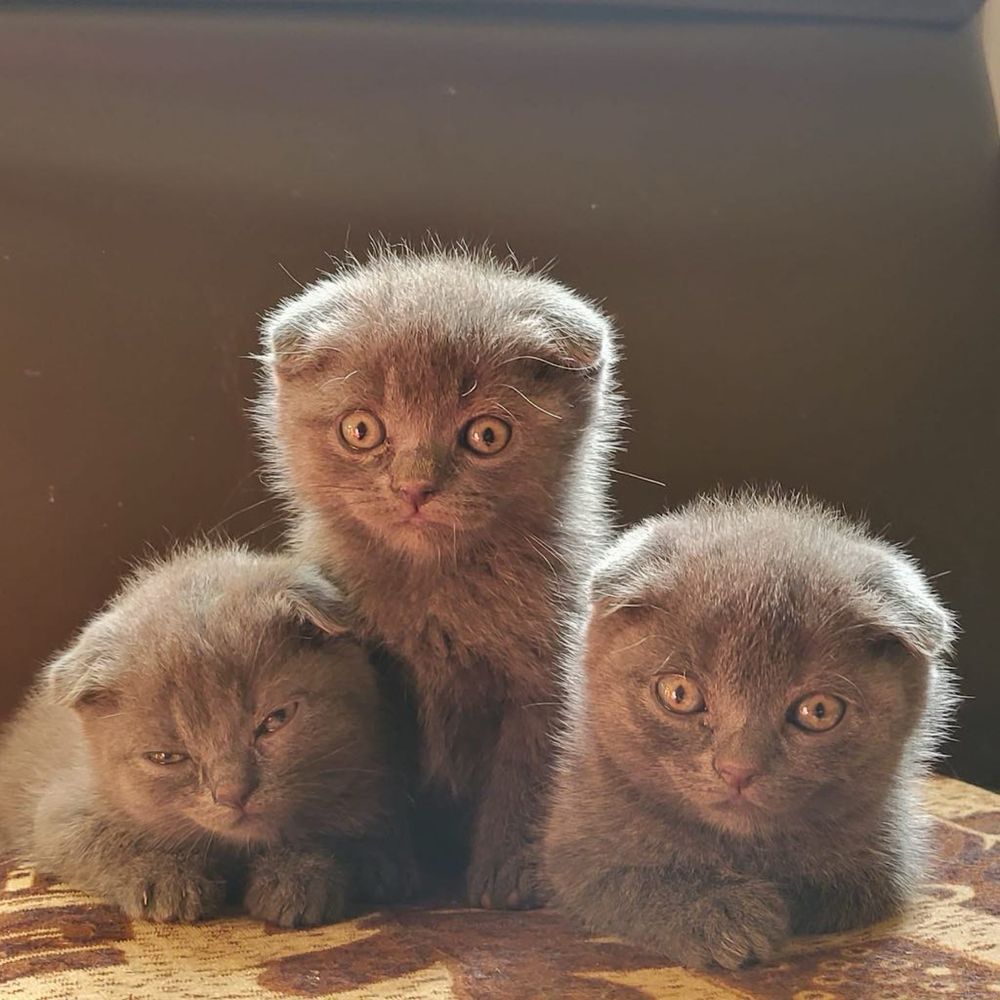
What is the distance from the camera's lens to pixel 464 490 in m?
1.58

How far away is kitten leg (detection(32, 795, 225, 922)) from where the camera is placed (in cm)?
152

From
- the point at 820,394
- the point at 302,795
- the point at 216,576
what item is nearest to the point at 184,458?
the point at 216,576

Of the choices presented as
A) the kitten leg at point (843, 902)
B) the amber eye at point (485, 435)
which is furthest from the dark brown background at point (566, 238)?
the kitten leg at point (843, 902)

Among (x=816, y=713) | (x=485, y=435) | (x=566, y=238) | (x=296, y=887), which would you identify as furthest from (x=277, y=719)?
(x=566, y=238)

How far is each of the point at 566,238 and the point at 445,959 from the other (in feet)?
4.32

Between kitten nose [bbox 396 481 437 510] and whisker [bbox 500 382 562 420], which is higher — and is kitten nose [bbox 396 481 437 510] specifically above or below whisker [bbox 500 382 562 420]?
below

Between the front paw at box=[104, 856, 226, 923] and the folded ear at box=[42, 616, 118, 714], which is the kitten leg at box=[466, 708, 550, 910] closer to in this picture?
the front paw at box=[104, 856, 226, 923]

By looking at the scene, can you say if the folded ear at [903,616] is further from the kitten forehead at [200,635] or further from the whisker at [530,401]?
the kitten forehead at [200,635]

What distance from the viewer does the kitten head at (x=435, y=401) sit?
1589 millimetres

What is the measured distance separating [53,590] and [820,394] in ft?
4.55

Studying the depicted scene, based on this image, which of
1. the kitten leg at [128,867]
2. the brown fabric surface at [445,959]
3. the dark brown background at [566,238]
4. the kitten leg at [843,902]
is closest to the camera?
the brown fabric surface at [445,959]

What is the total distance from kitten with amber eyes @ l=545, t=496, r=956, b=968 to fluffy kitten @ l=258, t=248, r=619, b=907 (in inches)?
5.8

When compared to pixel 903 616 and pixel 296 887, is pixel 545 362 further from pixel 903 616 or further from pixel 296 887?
pixel 296 887

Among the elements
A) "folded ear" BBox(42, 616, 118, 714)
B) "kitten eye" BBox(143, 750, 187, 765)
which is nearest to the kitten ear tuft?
"folded ear" BBox(42, 616, 118, 714)
